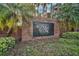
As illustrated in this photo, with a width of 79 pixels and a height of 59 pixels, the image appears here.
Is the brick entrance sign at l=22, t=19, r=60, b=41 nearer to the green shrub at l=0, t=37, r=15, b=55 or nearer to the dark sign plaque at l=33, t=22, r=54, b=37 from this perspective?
the dark sign plaque at l=33, t=22, r=54, b=37

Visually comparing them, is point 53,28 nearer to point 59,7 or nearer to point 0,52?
point 59,7

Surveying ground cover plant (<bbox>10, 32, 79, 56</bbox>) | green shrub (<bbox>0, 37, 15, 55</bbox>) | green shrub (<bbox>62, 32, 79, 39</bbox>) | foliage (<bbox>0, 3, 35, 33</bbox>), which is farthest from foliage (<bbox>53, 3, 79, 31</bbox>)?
green shrub (<bbox>0, 37, 15, 55</bbox>)

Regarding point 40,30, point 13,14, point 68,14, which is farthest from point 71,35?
point 13,14

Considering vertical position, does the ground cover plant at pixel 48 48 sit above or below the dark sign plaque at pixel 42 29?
below

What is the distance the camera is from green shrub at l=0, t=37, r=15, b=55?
388 cm

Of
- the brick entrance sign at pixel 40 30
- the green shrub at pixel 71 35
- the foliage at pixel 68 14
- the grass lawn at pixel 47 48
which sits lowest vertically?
the grass lawn at pixel 47 48

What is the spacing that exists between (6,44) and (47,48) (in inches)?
18.5

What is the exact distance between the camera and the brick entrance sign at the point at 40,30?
3.90 m

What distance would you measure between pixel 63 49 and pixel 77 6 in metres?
0.52

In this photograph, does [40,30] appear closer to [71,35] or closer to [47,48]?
[47,48]

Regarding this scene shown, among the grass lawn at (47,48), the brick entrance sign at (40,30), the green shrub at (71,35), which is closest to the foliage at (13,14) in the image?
the brick entrance sign at (40,30)

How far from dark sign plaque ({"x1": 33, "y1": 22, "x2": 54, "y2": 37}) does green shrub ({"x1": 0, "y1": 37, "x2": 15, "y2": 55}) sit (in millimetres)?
276

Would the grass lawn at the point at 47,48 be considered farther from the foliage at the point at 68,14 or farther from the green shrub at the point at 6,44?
the foliage at the point at 68,14

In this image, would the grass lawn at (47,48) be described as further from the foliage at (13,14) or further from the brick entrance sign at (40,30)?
the foliage at (13,14)
